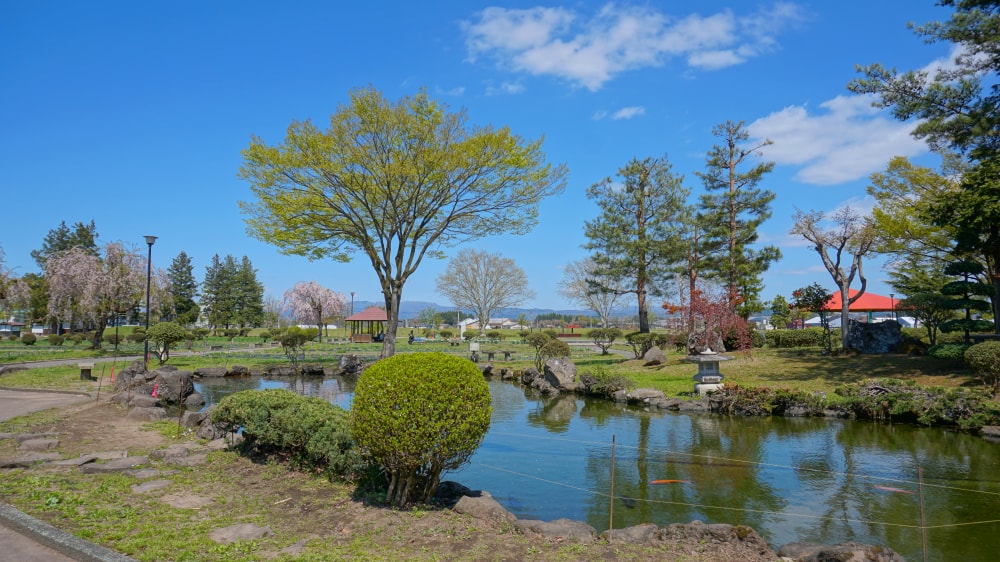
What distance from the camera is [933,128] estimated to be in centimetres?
1500

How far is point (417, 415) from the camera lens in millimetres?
5145

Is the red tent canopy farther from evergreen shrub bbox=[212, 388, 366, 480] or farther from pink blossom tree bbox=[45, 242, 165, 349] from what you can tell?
pink blossom tree bbox=[45, 242, 165, 349]

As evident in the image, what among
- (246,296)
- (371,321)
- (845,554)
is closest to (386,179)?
(845,554)

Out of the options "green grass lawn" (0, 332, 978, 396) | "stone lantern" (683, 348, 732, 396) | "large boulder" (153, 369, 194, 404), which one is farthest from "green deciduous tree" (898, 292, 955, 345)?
"large boulder" (153, 369, 194, 404)

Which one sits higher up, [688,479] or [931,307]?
[931,307]

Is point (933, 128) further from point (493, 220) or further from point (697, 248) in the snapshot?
point (493, 220)

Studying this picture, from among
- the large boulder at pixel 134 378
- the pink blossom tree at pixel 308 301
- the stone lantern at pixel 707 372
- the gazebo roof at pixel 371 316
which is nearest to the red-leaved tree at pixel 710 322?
the stone lantern at pixel 707 372

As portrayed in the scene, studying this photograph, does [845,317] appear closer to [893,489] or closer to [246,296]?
[893,489]

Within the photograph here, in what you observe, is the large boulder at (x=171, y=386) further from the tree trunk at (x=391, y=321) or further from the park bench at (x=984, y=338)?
the park bench at (x=984, y=338)

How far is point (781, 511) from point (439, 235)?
54.7 feet

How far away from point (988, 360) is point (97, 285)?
1582 inches

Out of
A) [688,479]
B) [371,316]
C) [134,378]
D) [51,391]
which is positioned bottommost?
[688,479]

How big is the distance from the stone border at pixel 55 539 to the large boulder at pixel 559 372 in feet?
49.4

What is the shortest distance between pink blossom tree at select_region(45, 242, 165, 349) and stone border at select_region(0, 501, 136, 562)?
30.0 metres
